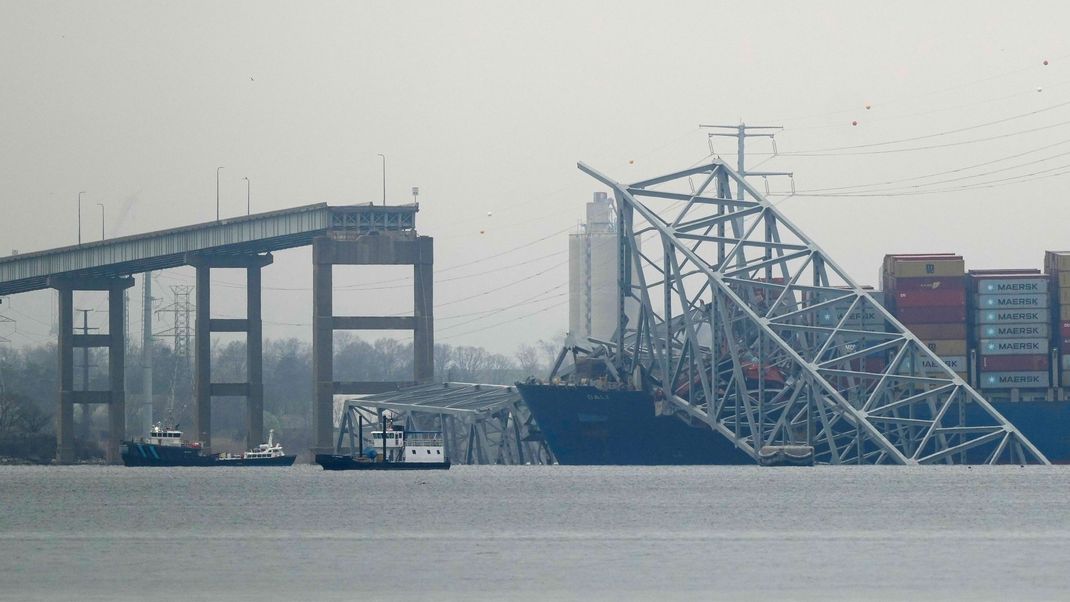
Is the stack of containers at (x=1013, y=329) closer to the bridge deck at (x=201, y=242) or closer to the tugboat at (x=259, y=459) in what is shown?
the bridge deck at (x=201, y=242)

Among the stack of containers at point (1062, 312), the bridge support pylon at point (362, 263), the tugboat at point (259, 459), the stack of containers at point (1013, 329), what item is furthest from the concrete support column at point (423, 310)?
the stack of containers at point (1062, 312)

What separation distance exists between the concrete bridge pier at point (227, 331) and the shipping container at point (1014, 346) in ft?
175

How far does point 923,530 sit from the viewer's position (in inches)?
2451

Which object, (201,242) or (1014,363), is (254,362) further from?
(1014,363)

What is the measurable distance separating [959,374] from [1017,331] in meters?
4.36

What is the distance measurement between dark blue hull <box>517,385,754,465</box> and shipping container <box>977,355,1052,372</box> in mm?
15730

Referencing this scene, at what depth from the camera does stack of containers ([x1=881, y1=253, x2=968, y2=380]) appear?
120 meters

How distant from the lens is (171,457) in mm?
140375

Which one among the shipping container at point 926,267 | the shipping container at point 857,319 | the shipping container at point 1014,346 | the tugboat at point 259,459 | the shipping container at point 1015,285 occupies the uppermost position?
the shipping container at point 926,267

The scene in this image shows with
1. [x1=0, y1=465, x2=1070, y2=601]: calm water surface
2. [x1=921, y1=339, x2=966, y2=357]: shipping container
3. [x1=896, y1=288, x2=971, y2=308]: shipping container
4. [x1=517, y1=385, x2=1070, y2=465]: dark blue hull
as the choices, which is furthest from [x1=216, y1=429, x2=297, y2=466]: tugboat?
[x1=921, y1=339, x2=966, y2=357]: shipping container

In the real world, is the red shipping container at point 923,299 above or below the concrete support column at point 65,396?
above

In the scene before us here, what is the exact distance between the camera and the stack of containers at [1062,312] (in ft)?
389

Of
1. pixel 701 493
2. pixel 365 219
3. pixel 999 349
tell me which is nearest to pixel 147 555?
pixel 701 493

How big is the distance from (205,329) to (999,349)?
187 feet
